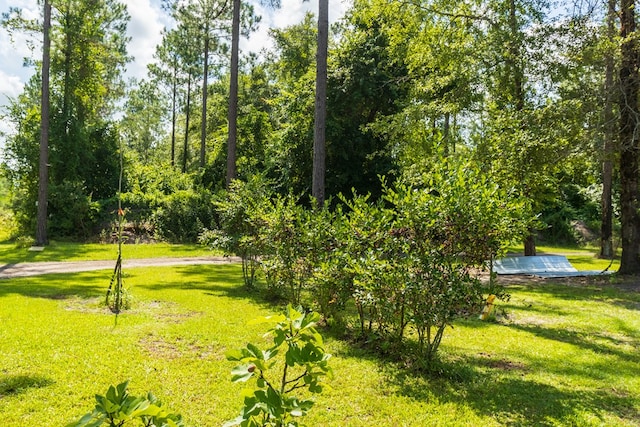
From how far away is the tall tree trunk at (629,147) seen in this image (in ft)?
35.4

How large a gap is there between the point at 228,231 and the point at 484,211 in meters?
6.52

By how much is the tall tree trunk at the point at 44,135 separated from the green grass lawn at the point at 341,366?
31.3 feet

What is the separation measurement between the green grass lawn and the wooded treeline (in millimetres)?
1847

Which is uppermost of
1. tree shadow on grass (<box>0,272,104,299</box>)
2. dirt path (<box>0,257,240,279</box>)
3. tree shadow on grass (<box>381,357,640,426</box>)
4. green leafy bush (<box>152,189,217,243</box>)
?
green leafy bush (<box>152,189,217,243</box>)

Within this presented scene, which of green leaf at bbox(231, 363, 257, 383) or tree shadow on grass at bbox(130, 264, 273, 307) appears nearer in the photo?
green leaf at bbox(231, 363, 257, 383)

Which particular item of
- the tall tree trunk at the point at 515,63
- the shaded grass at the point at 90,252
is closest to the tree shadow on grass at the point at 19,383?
the tall tree trunk at the point at 515,63

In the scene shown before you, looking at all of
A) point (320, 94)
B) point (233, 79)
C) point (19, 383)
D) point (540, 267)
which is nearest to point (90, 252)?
point (233, 79)

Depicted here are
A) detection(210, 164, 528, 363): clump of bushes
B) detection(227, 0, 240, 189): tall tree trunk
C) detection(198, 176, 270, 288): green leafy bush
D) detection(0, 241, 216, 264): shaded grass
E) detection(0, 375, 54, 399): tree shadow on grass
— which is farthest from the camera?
detection(227, 0, 240, 189): tall tree trunk

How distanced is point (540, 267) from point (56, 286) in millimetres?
13869

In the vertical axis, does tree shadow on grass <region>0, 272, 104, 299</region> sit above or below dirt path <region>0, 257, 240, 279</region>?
below

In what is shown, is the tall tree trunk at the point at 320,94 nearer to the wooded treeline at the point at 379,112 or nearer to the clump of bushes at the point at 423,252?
the wooded treeline at the point at 379,112

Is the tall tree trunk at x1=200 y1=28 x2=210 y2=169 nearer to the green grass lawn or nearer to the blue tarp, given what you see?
the blue tarp

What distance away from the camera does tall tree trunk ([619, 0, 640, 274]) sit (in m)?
10.8

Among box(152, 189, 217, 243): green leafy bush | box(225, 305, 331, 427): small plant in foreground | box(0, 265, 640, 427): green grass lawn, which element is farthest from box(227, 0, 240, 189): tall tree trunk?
box(225, 305, 331, 427): small plant in foreground
